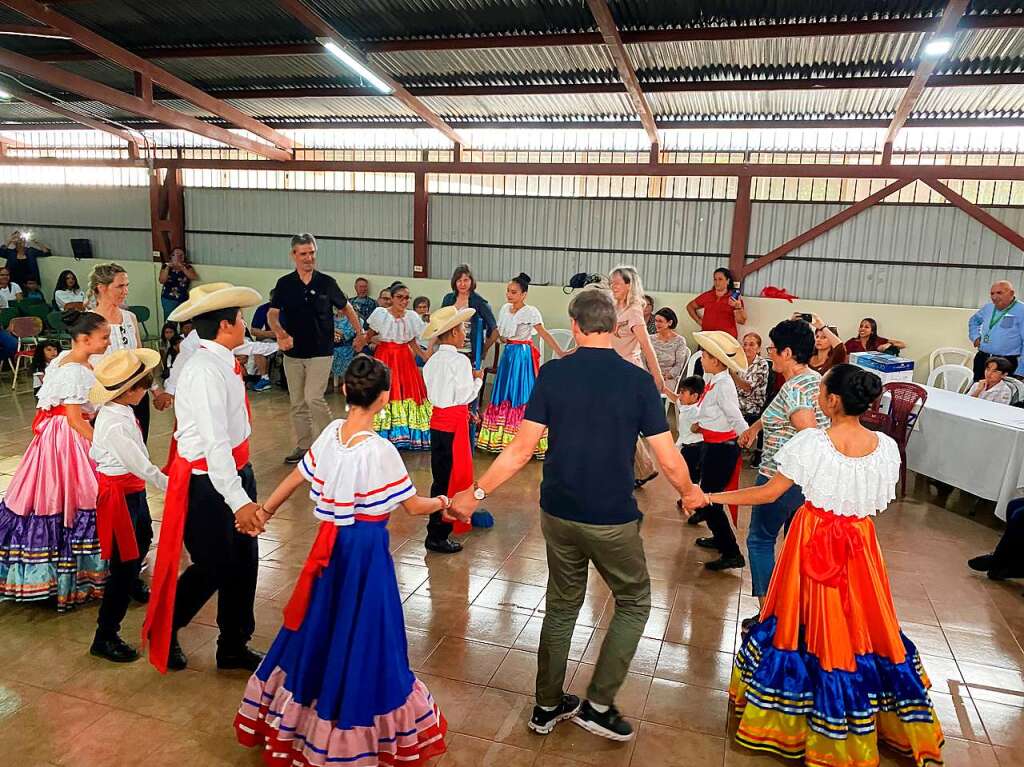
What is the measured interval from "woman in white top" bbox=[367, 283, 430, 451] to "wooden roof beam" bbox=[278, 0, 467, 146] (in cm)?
241

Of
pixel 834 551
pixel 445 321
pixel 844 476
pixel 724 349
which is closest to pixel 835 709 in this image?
pixel 834 551

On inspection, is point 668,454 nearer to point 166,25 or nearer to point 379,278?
point 166,25

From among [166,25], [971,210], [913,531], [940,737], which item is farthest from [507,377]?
[971,210]

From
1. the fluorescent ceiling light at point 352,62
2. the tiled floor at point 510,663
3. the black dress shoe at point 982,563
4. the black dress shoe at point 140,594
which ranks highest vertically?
the fluorescent ceiling light at point 352,62

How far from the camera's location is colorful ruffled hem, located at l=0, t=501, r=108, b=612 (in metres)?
3.42

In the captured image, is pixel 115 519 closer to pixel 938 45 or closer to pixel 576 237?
pixel 938 45

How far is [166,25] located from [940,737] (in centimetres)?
830

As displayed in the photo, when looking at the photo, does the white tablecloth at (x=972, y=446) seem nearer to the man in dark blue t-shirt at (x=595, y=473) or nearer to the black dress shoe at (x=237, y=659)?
the man in dark blue t-shirt at (x=595, y=473)

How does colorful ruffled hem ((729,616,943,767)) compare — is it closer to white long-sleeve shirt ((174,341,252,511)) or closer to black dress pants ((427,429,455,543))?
white long-sleeve shirt ((174,341,252,511))

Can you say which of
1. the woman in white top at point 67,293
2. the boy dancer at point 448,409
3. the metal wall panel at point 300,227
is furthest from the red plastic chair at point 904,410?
the woman in white top at point 67,293

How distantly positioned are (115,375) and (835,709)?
2.91 m

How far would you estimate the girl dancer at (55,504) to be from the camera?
11.2 feet

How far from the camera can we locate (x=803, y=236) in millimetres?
9266

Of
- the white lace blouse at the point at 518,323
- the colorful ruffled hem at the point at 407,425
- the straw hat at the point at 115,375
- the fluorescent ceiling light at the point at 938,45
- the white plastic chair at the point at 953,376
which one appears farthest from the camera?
the white plastic chair at the point at 953,376
